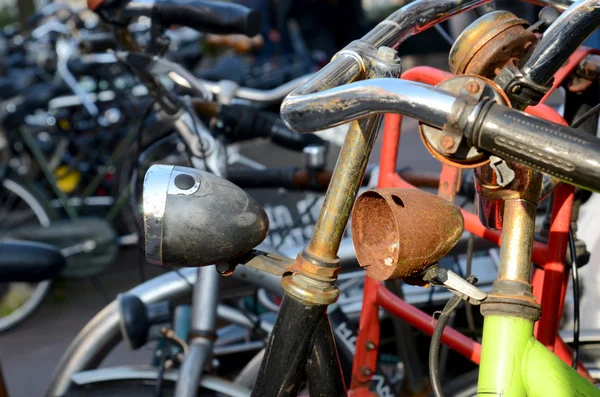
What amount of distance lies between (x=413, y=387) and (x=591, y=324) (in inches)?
20.3

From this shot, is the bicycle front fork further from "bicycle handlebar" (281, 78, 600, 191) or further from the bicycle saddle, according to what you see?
the bicycle saddle

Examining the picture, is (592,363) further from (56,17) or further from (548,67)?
(56,17)

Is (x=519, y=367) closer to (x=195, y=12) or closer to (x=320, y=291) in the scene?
(x=320, y=291)

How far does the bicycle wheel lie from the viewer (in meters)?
3.72

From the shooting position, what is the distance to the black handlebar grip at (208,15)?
159 cm

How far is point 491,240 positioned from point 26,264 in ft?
3.22

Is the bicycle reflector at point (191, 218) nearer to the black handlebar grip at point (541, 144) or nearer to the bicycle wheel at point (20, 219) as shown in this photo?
the black handlebar grip at point (541, 144)

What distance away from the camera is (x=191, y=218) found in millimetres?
902

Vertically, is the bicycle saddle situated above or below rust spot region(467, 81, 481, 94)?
below

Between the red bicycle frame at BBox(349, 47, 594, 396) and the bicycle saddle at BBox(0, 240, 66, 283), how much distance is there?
69 centimetres

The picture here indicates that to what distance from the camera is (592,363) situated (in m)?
A: 1.44

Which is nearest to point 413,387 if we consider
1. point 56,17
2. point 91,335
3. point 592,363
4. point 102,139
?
point 592,363

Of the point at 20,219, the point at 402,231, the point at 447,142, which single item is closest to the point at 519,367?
the point at 402,231

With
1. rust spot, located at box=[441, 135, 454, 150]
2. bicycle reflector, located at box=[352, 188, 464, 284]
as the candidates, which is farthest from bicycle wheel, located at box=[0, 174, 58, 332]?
rust spot, located at box=[441, 135, 454, 150]
